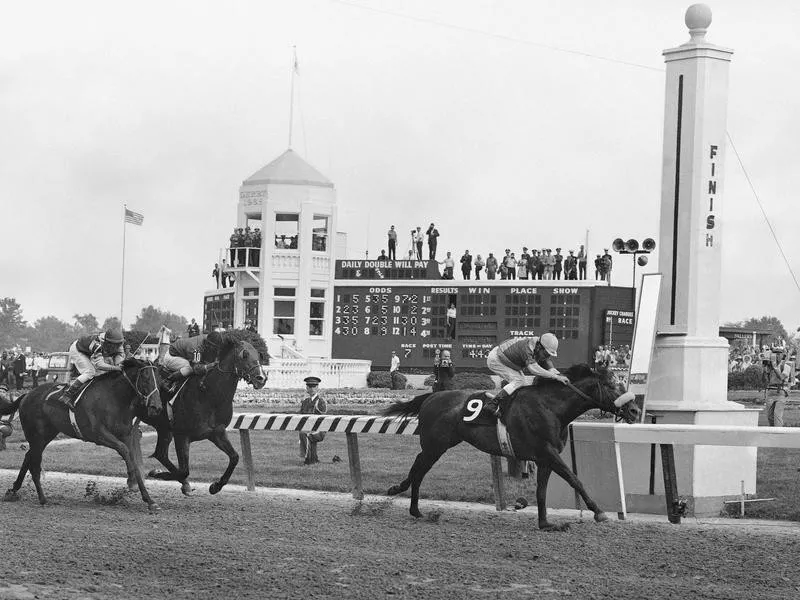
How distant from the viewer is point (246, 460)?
16.9 meters

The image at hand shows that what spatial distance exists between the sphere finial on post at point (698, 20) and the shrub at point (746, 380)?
27.4m

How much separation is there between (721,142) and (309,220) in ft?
119

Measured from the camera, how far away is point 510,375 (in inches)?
559

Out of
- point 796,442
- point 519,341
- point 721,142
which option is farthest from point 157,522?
point 721,142

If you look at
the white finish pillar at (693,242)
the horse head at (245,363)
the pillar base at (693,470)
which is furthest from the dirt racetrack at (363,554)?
the white finish pillar at (693,242)

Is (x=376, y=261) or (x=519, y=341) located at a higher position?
(x=376, y=261)

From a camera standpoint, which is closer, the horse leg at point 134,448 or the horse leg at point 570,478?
the horse leg at point 570,478

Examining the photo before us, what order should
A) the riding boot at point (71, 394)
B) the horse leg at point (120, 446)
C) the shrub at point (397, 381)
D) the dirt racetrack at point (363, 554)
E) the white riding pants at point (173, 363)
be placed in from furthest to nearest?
the shrub at point (397, 381), the white riding pants at point (173, 363), the riding boot at point (71, 394), the horse leg at point (120, 446), the dirt racetrack at point (363, 554)

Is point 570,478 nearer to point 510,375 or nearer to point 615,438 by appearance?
point 615,438

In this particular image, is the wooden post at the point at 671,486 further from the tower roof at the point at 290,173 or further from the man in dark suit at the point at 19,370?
the tower roof at the point at 290,173

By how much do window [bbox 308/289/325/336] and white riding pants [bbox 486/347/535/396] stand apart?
121 ft

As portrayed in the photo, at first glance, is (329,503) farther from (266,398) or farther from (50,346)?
(50,346)

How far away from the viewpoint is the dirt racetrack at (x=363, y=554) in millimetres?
9719

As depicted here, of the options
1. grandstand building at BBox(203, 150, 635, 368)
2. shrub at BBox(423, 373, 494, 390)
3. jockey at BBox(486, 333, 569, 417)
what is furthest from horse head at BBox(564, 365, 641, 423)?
grandstand building at BBox(203, 150, 635, 368)
